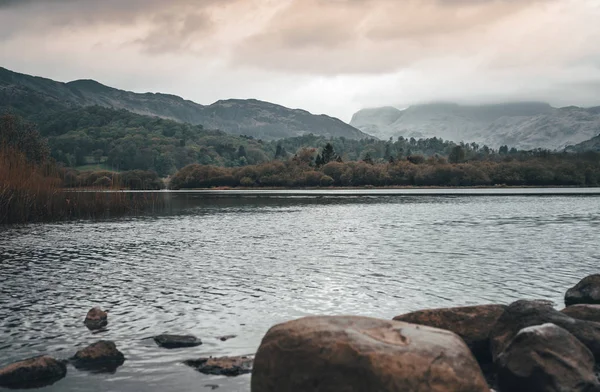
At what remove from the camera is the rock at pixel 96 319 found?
21.6 m

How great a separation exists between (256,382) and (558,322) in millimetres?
10105

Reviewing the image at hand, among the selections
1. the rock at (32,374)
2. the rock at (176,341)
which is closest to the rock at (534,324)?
the rock at (176,341)

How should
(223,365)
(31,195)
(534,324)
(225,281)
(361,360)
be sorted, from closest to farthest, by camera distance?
(361,360) → (223,365) → (534,324) → (225,281) → (31,195)

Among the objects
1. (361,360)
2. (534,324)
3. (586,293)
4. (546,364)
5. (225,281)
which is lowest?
(225,281)

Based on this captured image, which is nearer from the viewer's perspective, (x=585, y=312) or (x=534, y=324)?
(x=534, y=324)

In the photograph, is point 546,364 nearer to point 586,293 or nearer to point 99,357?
point 586,293

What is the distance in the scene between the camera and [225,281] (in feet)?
105

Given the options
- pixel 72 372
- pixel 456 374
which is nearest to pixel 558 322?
pixel 456 374

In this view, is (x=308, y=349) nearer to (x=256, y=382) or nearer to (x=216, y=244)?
(x=256, y=382)

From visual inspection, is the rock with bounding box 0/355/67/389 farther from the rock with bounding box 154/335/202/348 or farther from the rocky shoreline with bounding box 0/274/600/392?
the rock with bounding box 154/335/202/348

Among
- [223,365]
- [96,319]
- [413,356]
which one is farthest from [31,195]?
[413,356]

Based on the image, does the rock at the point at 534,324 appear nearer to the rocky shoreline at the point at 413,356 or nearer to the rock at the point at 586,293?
the rocky shoreline at the point at 413,356

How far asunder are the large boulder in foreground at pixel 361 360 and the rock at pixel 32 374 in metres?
6.83

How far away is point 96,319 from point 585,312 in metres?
19.1
